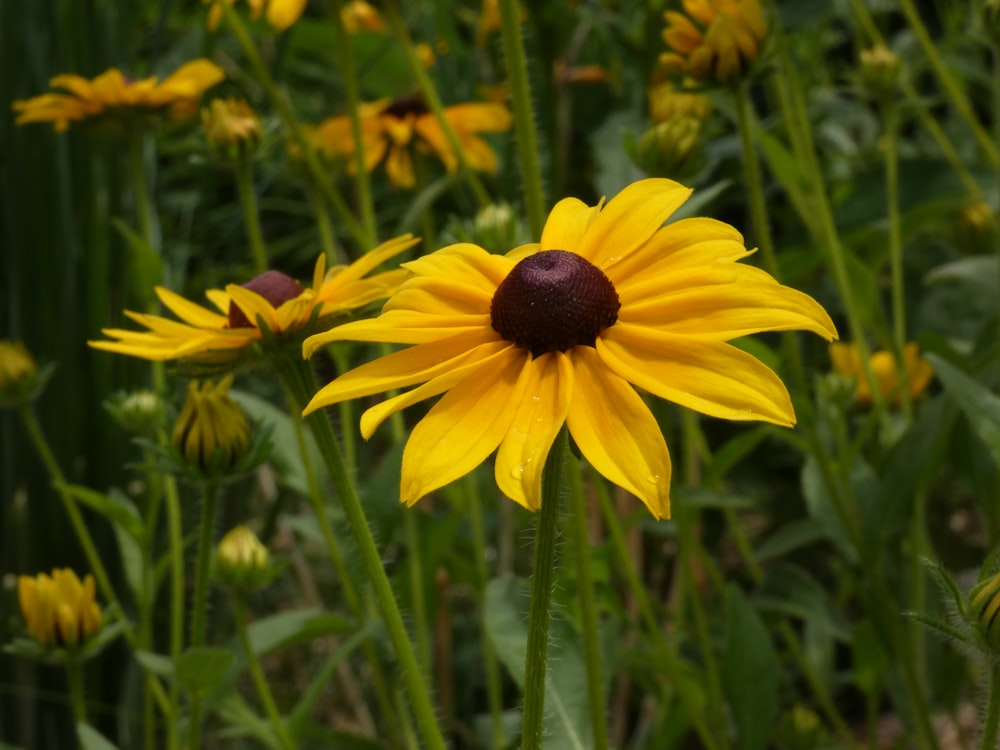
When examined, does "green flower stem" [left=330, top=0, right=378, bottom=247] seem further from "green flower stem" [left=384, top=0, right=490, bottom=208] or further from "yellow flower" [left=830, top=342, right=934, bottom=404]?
"yellow flower" [left=830, top=342, right=934, bottom=404]

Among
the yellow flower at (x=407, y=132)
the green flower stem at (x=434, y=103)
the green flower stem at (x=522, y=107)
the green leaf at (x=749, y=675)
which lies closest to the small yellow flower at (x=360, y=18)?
the yellow flower at (x=407, y=132)

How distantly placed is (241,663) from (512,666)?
Result: 294 mm

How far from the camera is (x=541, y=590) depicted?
49cm

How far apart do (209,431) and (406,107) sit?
72 cm

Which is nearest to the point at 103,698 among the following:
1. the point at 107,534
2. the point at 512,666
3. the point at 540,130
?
the point at 107,534

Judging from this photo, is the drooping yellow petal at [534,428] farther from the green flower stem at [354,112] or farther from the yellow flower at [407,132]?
the yellow flower at [407,132]

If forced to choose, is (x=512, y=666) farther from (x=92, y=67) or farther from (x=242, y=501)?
(x=92, y=67)

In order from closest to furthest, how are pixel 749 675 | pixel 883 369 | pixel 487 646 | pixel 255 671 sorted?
1. pixel 255 671
2. pixel 749 675
3. pixel 487 646
4. pixel 883 369

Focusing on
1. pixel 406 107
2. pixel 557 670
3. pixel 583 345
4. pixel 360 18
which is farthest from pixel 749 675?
pixel 360 18

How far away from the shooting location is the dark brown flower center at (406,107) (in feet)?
4.42

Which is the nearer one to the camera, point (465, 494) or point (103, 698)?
point (465, 494)

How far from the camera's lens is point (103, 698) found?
4.53 feet

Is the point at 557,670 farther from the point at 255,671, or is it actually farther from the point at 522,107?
the point at 522,107

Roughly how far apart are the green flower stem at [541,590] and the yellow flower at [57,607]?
51cm
